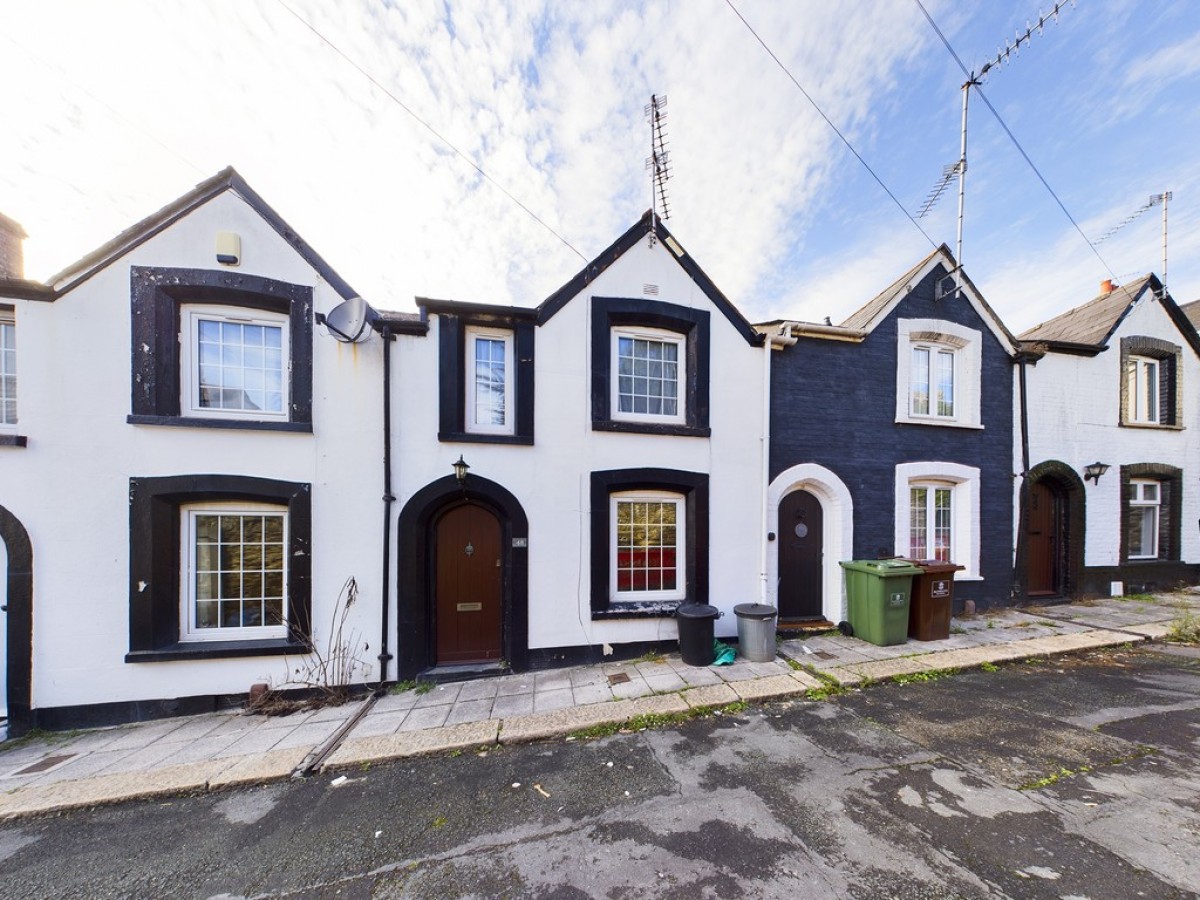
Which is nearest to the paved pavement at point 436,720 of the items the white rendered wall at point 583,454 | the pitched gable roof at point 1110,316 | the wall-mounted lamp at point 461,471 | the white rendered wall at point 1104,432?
the white rendered wall at point 583,454

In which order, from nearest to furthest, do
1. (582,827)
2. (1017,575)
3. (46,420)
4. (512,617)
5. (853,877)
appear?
(853,877) < (582,827) < (46,420) < (512,617) < (1017,575)

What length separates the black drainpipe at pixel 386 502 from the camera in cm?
570

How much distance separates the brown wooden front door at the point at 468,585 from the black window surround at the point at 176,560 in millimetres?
1654

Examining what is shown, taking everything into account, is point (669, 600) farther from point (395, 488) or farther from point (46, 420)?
point (46, 420)

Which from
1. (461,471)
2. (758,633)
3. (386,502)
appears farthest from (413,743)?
(758,633)

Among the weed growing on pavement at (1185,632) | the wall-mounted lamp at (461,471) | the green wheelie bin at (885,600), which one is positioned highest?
the wall-mounted lamp at (461,471)

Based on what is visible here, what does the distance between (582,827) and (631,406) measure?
5200mm

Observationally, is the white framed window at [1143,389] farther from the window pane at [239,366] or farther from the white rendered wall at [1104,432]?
the window pane at [239,366]

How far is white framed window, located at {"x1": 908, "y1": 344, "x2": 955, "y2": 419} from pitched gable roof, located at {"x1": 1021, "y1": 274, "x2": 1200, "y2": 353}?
241 cm

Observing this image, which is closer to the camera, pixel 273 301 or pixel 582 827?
pixel 582 827

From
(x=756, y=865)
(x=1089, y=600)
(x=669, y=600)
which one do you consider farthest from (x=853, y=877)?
(x=1089, y=600)

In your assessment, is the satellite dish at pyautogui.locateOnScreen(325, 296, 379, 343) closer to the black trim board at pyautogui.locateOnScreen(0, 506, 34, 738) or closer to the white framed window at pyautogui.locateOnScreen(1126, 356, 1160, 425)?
the black trim board at pyautogui.locateOnScreen(0, 506, 34, 738)

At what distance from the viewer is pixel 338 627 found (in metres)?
5.62

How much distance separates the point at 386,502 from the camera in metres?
5.76
